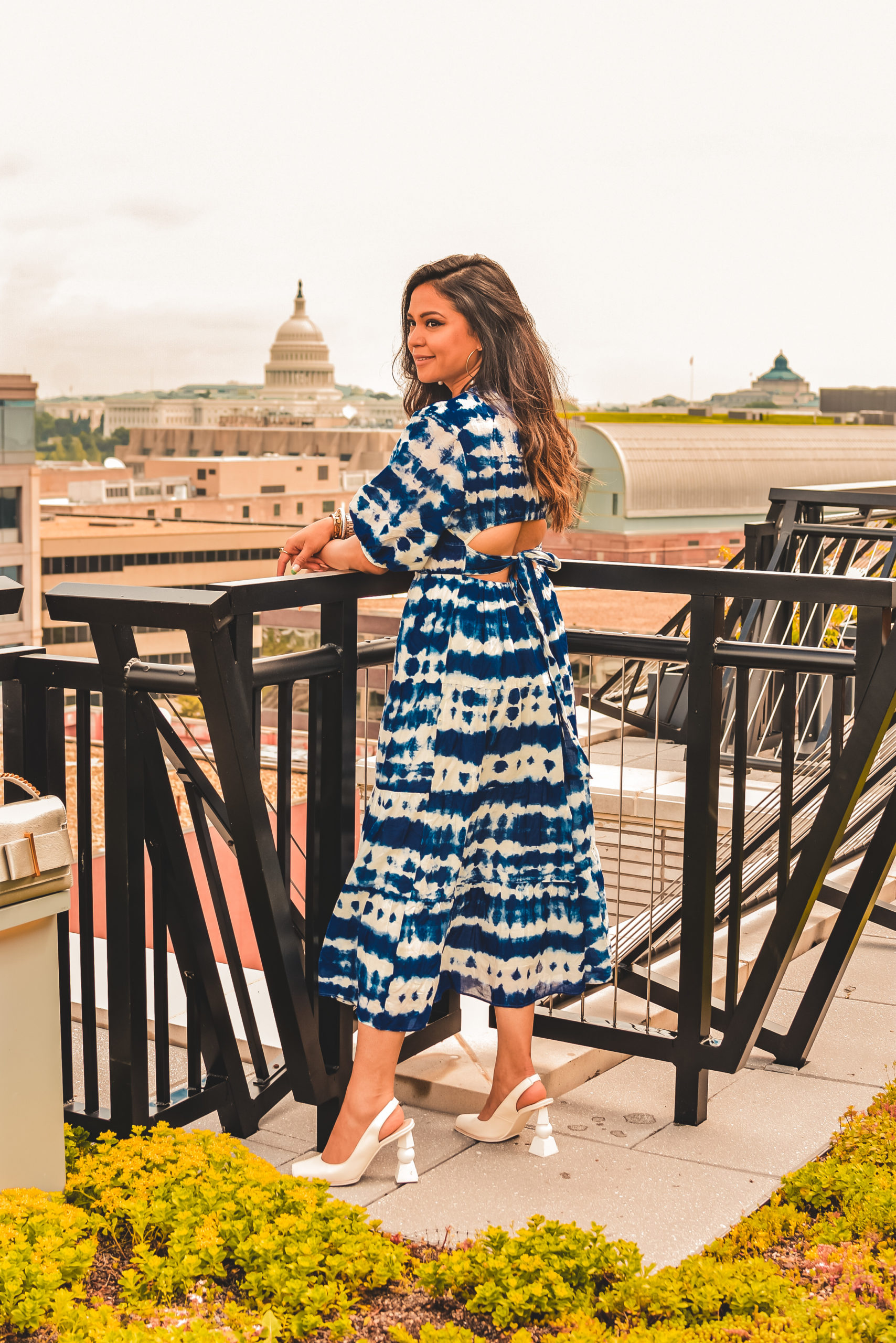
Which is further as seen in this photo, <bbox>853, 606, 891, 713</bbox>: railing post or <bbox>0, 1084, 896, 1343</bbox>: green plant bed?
<bbox>853, 606, 891, 713</bbox>: railing post

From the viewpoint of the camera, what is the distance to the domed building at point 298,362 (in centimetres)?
13738

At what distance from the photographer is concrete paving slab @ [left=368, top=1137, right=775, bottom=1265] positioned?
2.29 m

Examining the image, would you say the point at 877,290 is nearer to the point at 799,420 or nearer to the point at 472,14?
the point at 799,420

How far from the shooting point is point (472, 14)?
342 feet

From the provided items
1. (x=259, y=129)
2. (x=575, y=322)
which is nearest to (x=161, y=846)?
(x=575, y=322)

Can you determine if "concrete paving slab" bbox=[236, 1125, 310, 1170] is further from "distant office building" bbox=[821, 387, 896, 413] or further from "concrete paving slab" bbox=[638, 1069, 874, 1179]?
"distant office building" bbox=[821, 387, 896, 413]

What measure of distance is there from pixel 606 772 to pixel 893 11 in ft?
229

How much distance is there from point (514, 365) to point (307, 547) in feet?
1.63

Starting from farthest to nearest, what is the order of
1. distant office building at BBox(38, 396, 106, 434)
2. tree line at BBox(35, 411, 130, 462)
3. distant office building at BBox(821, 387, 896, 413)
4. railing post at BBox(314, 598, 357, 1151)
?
distant office building at BBox(38, 396, 106, 434), tree line at BBox(35, 411, 130, 462), distant office building at BBox(821, 387, 896, 413), railing post at BBox(314, 598, 357, 1151)

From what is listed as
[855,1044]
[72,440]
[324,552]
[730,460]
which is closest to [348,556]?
[324,552]

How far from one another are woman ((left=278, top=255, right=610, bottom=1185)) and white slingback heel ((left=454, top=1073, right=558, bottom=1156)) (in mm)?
11

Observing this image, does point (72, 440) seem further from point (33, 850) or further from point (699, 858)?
point (33, 850)

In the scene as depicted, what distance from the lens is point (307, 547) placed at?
2.46 meters

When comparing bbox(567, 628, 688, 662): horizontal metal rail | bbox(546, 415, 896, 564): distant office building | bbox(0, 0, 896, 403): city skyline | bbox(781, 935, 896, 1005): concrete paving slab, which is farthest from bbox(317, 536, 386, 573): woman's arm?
bbox(0, 0, 896, 403): city skyline
